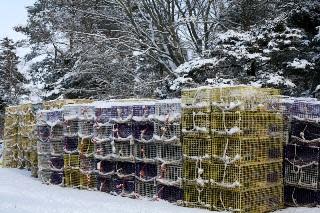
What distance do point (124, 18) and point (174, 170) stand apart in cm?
1362

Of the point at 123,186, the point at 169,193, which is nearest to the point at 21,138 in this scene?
the point at 123,186

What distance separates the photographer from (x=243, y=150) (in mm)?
9898

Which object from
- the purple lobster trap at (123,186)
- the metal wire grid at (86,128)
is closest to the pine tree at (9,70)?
the metal wire grid at (86,128)

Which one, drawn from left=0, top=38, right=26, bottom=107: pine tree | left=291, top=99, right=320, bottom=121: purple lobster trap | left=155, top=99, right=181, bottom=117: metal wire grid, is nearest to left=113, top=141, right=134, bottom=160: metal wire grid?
left=155, top=99, right=181, bottom=117: metal wire grid

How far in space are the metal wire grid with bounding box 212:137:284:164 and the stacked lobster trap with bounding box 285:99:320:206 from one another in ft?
1.40

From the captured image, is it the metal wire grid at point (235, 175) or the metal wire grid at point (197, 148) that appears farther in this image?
the metal wire grid at point (197, 148)

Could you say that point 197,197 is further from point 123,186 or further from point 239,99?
point 123,186

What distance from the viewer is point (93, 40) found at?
→ 2356 cm

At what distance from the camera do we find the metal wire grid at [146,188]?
38.6 feet

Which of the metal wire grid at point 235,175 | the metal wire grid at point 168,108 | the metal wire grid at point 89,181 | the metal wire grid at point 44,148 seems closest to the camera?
the metal wire grid at point 235,175

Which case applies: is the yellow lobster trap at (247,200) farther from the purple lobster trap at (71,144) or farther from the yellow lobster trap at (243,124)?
the purple lobster trap at (71,144)

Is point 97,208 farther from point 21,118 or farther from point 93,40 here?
point 93,40

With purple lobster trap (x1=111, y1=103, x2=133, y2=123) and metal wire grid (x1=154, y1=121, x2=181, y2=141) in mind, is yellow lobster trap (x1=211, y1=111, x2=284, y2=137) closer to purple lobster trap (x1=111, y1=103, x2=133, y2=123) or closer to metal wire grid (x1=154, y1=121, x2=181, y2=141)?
metal wire grid (x1=154, y1=121, x2=181, y2=141)

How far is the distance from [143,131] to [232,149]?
2.74 meters
